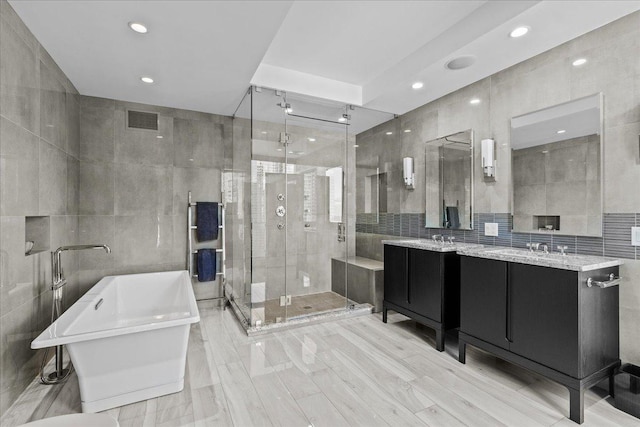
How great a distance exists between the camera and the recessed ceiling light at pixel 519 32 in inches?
85.0

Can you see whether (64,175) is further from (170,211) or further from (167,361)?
(167,361)

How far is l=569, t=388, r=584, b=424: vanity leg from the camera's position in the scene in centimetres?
183

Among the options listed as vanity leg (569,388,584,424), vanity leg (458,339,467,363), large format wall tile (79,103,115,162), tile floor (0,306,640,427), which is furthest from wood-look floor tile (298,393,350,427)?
large format wall tile (79,103,115,162)

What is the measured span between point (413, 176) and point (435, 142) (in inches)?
19.1

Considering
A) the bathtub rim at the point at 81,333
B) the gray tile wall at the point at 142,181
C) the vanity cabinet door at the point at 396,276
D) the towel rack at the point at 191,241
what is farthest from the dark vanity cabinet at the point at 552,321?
the gray tile wall at the point at 142,181

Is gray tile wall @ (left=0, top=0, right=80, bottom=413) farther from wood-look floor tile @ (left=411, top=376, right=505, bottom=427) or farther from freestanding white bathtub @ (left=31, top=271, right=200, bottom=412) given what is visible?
wood-look floor tile @ (left=411, top=376, right=505, bottom=427)

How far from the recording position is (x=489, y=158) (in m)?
2.88

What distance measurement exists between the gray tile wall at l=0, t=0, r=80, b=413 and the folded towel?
358 cm

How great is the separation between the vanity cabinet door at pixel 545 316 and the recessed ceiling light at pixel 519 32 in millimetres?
1627

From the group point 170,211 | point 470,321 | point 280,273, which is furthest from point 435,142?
point 170,211

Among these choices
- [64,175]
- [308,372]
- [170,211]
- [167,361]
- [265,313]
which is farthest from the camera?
[170,211]

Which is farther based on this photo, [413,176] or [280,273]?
[413,176]

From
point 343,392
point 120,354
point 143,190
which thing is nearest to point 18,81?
point 143,190

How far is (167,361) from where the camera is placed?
6.94 feet
